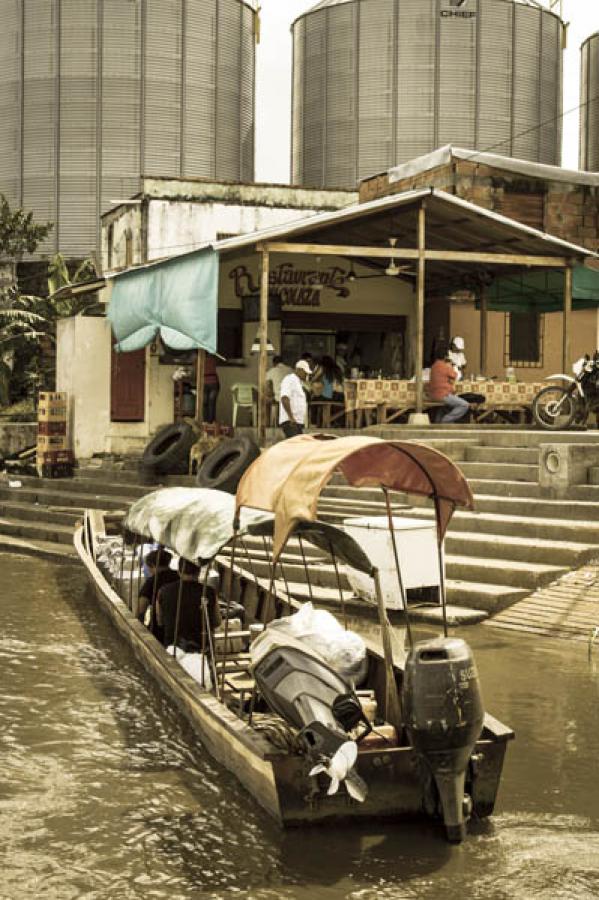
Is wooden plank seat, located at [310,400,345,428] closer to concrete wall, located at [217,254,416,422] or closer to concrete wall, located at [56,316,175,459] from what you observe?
concrete wall, located at [217,254,416,422]

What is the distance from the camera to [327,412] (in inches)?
820

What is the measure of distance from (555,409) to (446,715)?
11.9 meters

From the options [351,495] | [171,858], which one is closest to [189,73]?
[351,495]

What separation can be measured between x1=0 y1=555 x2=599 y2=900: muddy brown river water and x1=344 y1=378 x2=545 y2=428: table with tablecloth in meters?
9.38

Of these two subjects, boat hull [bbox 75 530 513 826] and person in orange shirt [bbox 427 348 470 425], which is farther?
person in orange shirt [bbox 427 348 470 425]

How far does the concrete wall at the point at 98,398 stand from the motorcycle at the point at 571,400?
772 centimetres

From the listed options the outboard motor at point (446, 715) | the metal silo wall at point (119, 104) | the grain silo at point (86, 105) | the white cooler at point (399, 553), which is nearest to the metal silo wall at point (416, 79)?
the grain silo at point (86, 105)

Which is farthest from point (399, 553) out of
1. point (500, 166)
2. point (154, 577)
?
point (500, 166)

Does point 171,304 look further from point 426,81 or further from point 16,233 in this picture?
point 426,81

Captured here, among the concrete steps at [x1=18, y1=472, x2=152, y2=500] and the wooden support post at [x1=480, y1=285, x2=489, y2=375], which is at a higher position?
the wooden support post at [x1=480, y1=285, x2=489, y2=375]

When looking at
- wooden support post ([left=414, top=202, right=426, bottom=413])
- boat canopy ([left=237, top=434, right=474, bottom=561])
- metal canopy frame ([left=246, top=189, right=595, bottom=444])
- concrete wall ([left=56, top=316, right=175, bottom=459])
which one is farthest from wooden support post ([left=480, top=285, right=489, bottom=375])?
boat canopy ([left=237, top=434, right=474, bottom=561])

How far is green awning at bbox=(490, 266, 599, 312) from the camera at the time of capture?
20.8m

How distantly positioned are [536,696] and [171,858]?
12.7 feet

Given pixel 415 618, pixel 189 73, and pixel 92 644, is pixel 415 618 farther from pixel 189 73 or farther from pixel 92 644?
pixel 189 73
